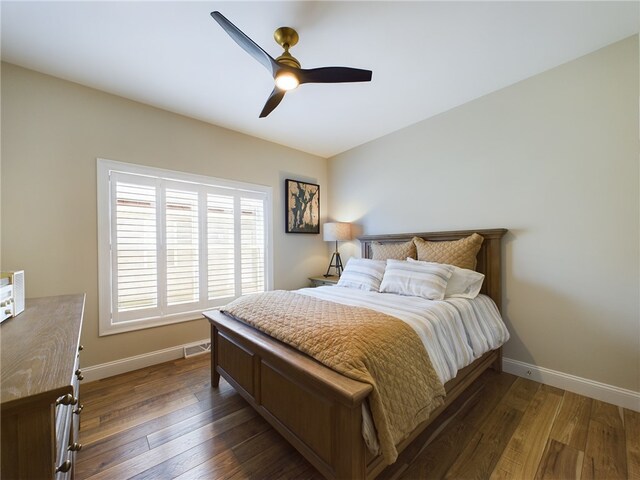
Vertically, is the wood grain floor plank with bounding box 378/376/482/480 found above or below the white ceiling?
below

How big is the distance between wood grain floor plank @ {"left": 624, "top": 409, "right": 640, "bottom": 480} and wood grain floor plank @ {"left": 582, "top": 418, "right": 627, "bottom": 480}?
0.02 meters

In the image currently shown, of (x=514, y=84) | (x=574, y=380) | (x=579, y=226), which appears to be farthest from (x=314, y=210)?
(x=574, y=380)

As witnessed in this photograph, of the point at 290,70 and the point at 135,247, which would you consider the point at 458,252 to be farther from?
the point at 135,247

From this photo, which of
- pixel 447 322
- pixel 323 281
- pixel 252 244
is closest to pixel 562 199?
pixel 447 322

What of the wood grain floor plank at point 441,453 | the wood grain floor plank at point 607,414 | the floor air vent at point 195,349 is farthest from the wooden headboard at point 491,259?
the floor air vent at point 195,349

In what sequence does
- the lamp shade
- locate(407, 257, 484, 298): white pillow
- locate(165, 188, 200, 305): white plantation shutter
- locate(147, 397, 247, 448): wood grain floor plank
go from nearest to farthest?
1. locate(147, 397, 247, 448): wood grain floor plank
2. locate(407, 257, 484, 298): white pillow
3. locate(165, 188, 200, 305): white plantation shutter
4. the lamp shade

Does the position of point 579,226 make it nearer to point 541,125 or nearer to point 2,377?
point 541,125

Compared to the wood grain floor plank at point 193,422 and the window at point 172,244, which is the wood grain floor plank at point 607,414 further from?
the window at point 172,244

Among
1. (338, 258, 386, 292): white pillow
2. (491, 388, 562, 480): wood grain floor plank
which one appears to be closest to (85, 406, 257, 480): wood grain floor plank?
(338, 258, 386, 292): white pillow

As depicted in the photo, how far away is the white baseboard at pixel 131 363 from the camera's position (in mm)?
2314

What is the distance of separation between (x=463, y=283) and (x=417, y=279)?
0.42 metres

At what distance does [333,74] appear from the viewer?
1.66m

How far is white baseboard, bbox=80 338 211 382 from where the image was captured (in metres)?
2.31

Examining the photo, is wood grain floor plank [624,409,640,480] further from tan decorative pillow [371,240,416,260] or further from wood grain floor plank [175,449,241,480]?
wood grain floor plank [175,449,241,480]
